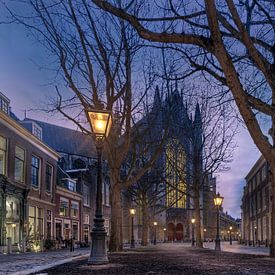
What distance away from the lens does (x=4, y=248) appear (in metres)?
31.9

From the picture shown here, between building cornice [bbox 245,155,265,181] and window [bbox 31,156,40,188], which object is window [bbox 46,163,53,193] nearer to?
window [bbox 31,156,40,188]

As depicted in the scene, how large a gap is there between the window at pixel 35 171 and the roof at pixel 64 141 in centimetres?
3828

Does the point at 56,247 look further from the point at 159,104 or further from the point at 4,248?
the point at 159,104

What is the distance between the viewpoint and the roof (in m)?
83.0

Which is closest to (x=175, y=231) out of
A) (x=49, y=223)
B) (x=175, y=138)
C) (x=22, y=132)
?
(x=49, y=223)

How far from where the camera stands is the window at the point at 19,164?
119 ft

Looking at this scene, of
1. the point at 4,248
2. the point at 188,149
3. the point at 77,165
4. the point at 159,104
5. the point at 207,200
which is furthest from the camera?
the point at 207,200

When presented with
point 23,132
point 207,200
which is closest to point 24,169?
point 23,132

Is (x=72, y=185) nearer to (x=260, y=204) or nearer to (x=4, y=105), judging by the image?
(x=4, y=105)

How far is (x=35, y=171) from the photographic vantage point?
41844mm

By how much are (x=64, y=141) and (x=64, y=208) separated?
114 feet

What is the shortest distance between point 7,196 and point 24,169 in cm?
480

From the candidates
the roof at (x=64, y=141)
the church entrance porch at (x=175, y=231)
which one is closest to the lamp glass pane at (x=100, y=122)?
the roof at (x=64, y=141)

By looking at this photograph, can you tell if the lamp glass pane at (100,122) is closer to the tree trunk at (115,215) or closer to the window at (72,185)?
the tree trunk at (115,215)
